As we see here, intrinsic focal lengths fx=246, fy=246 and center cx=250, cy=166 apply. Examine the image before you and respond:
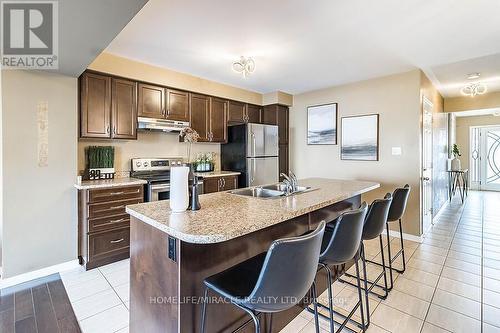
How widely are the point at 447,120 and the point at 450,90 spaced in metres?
1.41

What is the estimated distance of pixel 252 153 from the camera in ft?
14.3

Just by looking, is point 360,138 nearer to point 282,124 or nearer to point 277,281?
point 282,124

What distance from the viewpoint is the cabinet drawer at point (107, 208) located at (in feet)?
9.02

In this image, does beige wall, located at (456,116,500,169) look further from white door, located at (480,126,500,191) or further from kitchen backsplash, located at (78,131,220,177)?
kitchen backsplash, located at (78,131,220,177)

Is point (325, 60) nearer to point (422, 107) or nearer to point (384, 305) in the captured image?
point (422, 107)

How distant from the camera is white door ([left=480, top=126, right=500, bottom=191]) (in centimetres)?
762

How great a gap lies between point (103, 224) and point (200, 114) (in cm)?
217

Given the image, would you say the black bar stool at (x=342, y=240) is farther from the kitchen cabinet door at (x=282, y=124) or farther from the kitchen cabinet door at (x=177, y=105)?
the kitchen cabinet door at (x=282, y=124)

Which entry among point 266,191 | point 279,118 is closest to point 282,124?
point 279,118

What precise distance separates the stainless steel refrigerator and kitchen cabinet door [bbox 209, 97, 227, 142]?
0.20 meters

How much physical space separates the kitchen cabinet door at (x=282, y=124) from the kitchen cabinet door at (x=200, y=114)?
5.27 feet

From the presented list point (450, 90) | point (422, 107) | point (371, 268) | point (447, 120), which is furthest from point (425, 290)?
point (447, 120)

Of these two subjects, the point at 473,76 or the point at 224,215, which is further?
the point at 473,76

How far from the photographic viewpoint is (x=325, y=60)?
332cm
